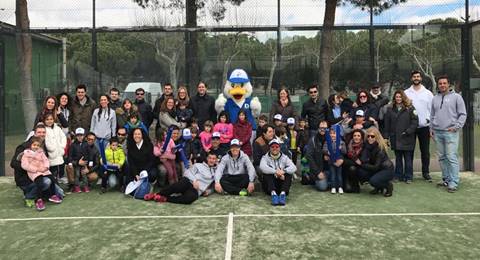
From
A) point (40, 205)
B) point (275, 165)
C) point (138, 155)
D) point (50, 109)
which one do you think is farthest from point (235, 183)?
point (50, 109)

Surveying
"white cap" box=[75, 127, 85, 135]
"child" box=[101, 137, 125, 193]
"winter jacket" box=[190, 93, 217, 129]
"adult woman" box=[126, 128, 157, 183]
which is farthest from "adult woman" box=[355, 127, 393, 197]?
"white cap" box=[75, 127, 85, 135]

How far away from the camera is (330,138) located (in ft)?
22.1

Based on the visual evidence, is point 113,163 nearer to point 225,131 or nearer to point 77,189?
point 77,189

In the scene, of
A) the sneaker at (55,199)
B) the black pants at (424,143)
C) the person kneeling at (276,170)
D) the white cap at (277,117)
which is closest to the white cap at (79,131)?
the sneaker at (55,199)

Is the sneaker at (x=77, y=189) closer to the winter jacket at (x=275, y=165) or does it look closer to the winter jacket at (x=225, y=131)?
the winter jacket at (x=225, y=131)

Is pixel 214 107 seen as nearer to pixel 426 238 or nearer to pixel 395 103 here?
pixel 395 103

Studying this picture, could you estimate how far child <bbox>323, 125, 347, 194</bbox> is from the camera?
663cm

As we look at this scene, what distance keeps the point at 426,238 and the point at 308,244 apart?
123cm

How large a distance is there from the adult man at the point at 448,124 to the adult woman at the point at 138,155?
14.7 ft

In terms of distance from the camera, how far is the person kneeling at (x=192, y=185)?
6.06 meters

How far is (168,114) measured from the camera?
7.44 m

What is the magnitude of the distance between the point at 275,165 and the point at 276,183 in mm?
255

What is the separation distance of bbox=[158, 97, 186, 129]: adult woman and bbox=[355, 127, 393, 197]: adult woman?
2921mm

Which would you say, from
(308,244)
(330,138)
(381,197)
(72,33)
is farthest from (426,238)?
(72,33)
